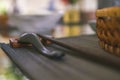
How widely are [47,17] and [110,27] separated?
4.25ft

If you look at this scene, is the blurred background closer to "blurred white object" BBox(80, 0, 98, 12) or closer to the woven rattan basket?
"blurred white object" BBox(80, 0, 98, 12)

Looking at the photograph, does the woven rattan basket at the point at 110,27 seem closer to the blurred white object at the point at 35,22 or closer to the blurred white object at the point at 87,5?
the blurred white object at the point at 35,22

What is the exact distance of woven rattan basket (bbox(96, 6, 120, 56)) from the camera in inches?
15.0

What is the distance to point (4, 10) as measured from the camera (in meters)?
2.38

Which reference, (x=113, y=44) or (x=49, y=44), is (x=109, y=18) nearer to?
(x=113, y=44)

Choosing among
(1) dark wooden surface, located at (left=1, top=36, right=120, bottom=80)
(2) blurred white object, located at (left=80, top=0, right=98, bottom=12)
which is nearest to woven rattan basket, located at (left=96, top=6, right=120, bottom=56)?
(1) dark wooden surface, located at (left=1, top=36, right=120, bottom=80)

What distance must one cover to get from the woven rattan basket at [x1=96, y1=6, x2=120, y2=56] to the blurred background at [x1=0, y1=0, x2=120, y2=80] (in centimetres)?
74

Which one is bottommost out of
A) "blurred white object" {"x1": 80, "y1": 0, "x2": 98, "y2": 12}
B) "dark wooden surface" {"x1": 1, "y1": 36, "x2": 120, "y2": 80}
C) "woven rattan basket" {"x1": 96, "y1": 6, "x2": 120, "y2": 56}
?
"blurred white object" {"x1": 80, "y1": 0, "x2": 98, "y2": 12}

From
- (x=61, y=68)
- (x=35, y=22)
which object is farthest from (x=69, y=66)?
(x=35, y=22)

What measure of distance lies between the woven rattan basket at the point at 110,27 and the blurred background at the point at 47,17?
0.74 meters

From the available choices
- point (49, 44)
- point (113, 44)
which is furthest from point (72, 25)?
point (113, 44)

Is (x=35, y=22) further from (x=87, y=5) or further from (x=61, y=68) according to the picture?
(x=61, y=68)

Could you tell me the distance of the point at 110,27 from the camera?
1.32 feet

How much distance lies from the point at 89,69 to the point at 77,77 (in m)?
0.04
